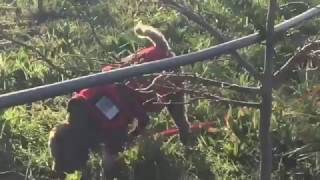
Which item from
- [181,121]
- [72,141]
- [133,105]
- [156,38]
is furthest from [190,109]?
[72,141]

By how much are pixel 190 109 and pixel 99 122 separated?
37.5 inches

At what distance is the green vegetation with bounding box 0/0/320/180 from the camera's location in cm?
360

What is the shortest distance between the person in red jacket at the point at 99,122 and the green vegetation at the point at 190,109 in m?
0.11

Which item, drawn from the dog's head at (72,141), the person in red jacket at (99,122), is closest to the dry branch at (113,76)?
the person in red jacket at (99,122)

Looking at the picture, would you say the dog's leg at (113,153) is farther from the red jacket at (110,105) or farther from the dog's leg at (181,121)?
the dog's leg at (181,121)

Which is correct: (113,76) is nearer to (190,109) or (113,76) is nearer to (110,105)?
(110,105)

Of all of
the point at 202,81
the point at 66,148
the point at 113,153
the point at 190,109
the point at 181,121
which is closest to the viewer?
the point at 202,81

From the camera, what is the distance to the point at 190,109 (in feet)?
A: 14.2

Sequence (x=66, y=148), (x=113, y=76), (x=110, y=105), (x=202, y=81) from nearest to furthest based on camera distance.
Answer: (x=113, y=76), (x=202, y=81), (x=66, y=148), (x=110, y=105)

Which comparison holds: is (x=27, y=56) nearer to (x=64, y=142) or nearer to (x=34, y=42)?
(x=34, y=42)

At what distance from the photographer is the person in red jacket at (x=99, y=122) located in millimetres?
3414

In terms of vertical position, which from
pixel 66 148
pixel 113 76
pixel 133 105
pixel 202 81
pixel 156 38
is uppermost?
pixel 113 76

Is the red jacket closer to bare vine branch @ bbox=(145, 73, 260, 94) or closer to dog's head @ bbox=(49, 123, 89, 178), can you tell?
dog's head @ bbox=(49, 123, 89, 178)

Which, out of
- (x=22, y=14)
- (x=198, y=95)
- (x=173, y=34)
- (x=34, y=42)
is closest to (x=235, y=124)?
(x=198, y=95)
